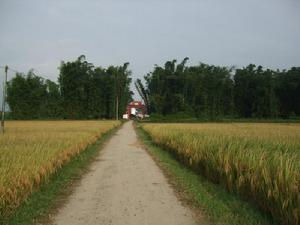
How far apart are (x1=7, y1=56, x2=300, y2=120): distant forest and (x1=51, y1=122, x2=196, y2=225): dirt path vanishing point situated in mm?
75419

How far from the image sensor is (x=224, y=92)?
92562 millimetres

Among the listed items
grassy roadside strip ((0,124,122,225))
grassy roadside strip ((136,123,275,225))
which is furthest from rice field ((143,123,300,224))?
grassy roadside strip ((0,124,122,225))

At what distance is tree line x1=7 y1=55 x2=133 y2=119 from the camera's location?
8619cm

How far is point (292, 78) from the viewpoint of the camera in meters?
87.4

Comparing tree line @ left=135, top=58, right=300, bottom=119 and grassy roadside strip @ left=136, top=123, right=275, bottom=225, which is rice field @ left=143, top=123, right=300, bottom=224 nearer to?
grassy roadside strip @ left=136, top=123, right=275, bottom=225

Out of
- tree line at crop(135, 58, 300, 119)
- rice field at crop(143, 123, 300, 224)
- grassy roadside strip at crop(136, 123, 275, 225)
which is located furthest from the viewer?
tree line at crop(135, 58, 300, 119)

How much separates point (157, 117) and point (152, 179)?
7181cm

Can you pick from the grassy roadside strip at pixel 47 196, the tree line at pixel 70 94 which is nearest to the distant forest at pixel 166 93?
the tree line at pixel 70 94

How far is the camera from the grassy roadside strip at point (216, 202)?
6.70 metres

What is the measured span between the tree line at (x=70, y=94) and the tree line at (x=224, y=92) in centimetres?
1038

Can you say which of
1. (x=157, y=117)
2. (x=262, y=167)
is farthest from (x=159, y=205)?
(x=157, y=117)

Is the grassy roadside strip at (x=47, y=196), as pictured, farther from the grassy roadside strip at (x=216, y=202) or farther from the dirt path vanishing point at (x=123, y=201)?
the grassy roadside strip at (x=216, y=202)

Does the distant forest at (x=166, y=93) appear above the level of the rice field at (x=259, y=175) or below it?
above

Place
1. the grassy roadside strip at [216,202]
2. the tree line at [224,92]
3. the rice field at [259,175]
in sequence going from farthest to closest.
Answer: the tree line at [224,92]
the grassy roadside strip at [216,202]
the rice field at [259,175]
